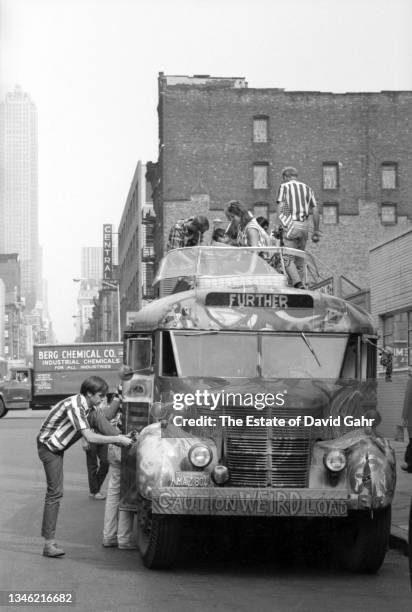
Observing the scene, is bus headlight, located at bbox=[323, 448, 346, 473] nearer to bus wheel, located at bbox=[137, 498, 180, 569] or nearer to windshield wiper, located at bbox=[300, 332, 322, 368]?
windshield wiper, located at bbox=[300, 332, 322, 368]

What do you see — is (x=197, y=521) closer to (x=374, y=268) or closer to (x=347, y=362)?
(x=347, y=362)

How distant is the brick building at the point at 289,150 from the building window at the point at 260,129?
60 mm

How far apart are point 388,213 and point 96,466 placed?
172 ft

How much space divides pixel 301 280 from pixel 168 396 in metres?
2.81

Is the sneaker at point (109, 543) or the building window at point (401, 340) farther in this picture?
the building window at point (401, 340)

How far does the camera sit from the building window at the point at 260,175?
64.9 meters

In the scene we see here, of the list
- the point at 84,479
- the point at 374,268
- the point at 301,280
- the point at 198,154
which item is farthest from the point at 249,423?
the point at 198,154

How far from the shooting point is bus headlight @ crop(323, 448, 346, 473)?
30.6 ft

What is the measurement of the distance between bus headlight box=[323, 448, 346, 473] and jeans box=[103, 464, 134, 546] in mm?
2427

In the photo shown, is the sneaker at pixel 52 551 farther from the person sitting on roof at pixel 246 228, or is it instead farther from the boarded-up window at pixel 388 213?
the boarded-up window at pixel 388 213

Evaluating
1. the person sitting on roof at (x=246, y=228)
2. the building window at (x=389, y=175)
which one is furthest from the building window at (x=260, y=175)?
the person sitting on roof at (x=246, y=228)

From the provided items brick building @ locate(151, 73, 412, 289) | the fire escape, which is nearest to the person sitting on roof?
brick building @ locate(151, 73, 412, 289)

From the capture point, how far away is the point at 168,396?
9.84m

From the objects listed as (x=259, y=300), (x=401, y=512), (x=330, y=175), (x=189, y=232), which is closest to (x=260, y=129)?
(x=330, y=175)
